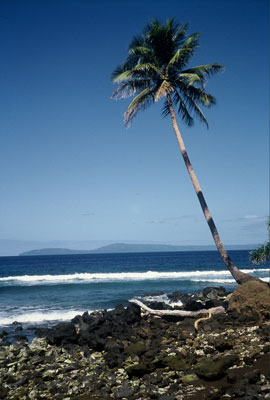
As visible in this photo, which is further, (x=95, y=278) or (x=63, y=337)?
(x=95, y=278)

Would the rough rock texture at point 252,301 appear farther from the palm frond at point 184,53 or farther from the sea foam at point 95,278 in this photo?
the sea foam at point 95,278

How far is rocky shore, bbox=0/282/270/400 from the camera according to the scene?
6.92 m

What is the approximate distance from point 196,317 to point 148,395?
6.25m

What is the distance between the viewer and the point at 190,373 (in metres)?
7.45

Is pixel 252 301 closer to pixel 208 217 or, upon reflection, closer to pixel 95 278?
pixel 208 217

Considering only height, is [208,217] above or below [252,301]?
above

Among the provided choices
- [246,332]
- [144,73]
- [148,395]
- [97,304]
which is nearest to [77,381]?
[148,395]

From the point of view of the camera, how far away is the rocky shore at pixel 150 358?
692cm

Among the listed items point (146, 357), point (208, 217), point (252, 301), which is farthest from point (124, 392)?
point (208, 217)

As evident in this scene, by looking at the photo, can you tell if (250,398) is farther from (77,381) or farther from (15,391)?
(15,391)

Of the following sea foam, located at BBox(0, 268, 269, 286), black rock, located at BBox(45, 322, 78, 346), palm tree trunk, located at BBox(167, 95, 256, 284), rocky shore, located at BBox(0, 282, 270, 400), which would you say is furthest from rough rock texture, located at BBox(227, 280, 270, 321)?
sea foam, located at BBox(0, 268, 269, 286)

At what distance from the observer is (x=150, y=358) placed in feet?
28.9

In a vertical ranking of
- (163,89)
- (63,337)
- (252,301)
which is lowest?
(63,337)

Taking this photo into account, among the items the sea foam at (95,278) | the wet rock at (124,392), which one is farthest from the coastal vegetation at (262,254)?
the sea foam at (95,278)
